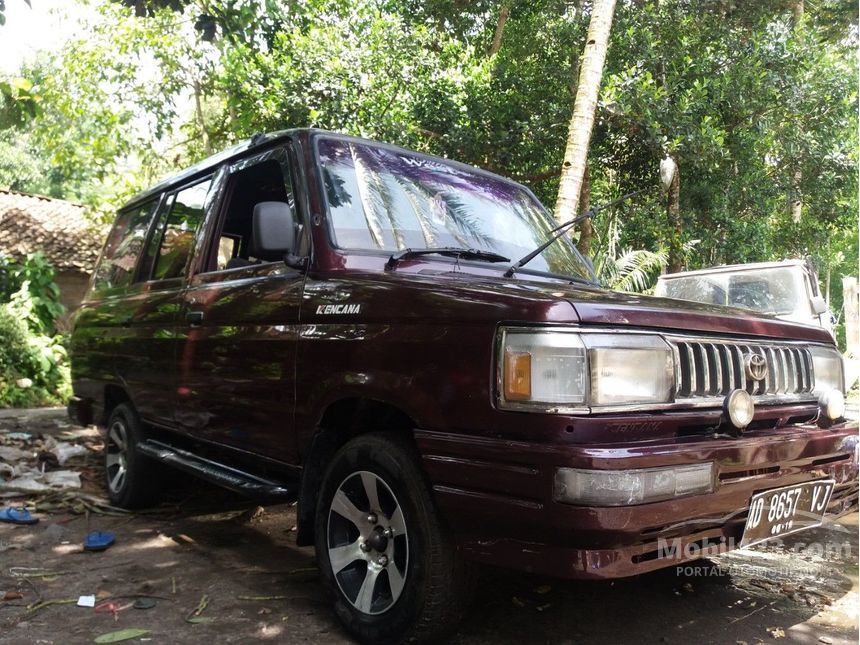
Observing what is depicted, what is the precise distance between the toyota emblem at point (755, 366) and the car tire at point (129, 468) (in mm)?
3644

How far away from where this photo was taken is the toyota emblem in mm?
2643

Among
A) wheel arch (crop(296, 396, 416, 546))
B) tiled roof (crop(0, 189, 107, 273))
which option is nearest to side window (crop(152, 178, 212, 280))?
wheel arch (crop(296, 396, 416, 546))

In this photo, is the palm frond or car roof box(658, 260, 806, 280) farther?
the palm frond

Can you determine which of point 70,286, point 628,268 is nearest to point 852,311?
point 628,268

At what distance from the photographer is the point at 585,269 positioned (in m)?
4.02

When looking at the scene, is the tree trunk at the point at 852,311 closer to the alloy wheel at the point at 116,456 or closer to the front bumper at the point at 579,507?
the front bumper at the point at 579,507

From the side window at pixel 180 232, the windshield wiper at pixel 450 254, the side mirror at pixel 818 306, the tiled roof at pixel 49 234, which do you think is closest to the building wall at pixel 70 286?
the tiled roof at pixel 49 234

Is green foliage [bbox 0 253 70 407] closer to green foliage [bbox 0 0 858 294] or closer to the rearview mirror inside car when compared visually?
green foliage [bbox 0 0 858 294]

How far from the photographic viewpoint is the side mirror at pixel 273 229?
9.77 feet

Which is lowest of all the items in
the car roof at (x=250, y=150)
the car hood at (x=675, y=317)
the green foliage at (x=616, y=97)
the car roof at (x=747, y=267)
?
the car hood at (x=675, y=317)

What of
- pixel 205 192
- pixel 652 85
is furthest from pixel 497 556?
pixel 652 85

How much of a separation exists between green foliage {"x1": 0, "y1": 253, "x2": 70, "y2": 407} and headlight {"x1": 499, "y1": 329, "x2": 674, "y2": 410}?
1025 centimetres

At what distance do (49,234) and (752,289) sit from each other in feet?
50.8

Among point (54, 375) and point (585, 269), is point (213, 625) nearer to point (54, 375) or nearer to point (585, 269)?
point (585, 269)
